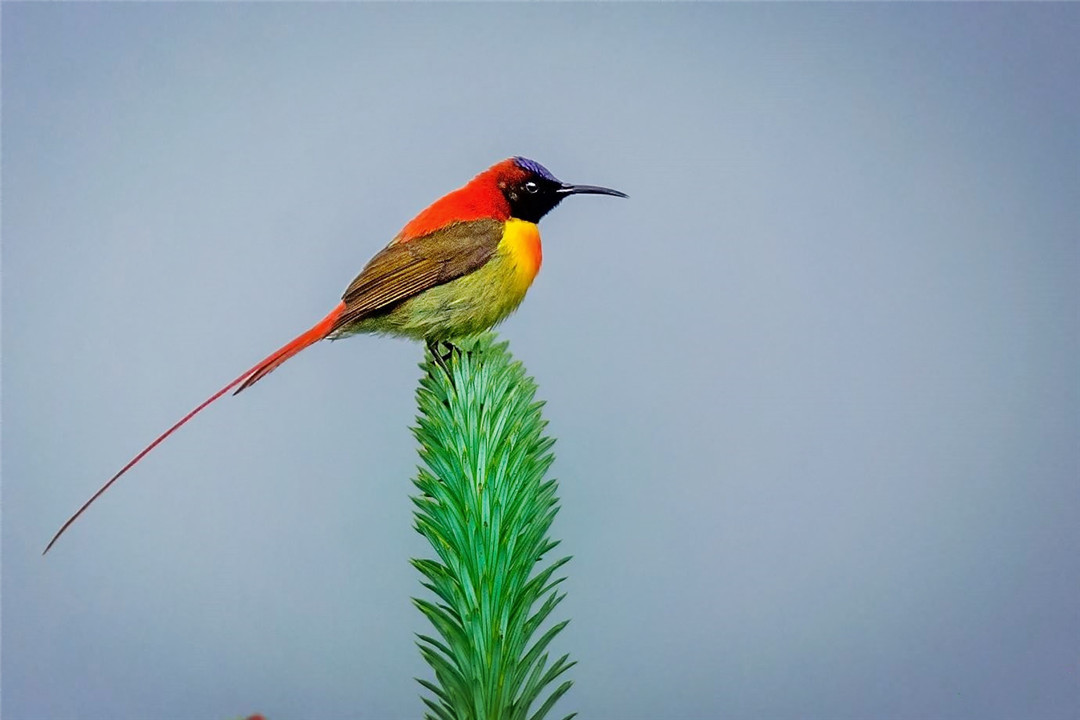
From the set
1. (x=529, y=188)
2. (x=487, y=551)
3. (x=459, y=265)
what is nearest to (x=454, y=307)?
(x=459, y=265)

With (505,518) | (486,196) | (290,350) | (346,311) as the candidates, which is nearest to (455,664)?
(505,518)

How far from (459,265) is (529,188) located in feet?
1.19

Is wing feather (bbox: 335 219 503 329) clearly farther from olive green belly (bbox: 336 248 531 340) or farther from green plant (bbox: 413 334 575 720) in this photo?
green plant (bbox: 413 334 575 720)

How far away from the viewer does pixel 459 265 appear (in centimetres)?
267

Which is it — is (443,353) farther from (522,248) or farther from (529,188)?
(529,188)

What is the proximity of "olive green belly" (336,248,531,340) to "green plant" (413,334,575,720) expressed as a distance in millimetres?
811

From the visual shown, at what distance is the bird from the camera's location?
8.54 feet

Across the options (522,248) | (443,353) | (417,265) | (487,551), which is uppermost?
(522,248)

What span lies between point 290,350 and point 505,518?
86cm

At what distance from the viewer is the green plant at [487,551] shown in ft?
5.20

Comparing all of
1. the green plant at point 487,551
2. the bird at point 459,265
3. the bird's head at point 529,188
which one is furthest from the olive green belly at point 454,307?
the green plant at point 487,551

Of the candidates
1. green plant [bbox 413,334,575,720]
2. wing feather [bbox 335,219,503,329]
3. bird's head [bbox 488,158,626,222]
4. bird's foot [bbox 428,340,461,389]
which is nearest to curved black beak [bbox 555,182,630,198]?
bird's head [bbox 488,158,626,222]

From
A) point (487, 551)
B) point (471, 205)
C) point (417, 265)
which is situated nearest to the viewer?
point (487, 551)

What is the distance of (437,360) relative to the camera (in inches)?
97.3
